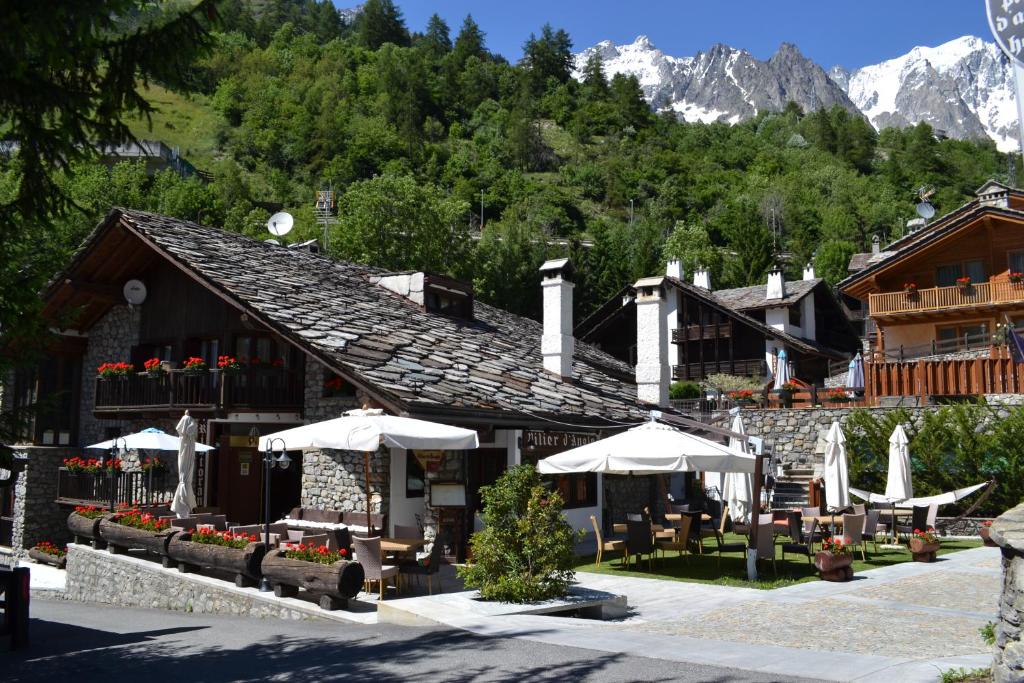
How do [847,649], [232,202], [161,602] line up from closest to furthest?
1. [847,649]
2. [161,602]
3. [232,202]

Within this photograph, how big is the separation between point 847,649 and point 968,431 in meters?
13.6

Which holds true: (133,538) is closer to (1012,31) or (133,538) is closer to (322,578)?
(322,578)

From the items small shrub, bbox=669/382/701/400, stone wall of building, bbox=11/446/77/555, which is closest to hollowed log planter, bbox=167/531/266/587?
stone wall of building, bbox=11/446/77/555

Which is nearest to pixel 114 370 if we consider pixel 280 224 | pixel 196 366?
pixel 196 366

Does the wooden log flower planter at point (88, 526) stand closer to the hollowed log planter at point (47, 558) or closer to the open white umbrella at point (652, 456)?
the hollowed log planter at point (47, 558)

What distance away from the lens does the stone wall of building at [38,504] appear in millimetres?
19703

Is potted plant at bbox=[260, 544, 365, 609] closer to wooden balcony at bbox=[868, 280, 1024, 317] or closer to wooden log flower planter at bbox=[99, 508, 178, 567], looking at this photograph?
wooden log flower planter at bbox=[99, 508, 178, 567]

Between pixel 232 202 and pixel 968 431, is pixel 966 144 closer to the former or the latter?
pixel 232 202

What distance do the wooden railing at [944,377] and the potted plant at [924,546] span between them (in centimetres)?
1056

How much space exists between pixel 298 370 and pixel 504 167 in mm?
88729

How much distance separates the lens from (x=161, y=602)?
1377 centimetres

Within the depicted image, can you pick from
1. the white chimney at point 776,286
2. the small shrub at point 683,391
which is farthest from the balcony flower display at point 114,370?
the white chimney at point 776,286

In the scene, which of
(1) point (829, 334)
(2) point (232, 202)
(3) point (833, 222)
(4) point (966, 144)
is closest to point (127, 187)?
(2) point (232, 202)

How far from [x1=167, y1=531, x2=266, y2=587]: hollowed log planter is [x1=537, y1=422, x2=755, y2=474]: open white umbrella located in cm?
422
